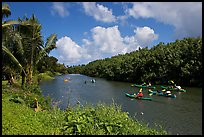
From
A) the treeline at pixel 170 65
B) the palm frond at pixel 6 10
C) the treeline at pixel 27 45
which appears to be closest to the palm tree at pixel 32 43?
the treeline at pixel 27 45

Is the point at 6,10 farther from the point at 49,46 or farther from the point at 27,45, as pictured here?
the point at 49,46

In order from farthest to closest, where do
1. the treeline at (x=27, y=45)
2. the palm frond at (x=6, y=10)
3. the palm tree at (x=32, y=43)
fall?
the palm tree at (x=32, y=43) → the treeline at (x=27, y=45) → the palm frond at (x=6, y=10)

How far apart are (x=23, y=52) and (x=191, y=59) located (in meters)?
26.6

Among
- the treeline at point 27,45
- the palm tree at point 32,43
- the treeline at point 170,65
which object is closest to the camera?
the treeline at point 27,45

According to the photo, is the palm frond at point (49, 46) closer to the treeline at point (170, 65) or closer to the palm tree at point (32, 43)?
the palm tree at point (32, 43)

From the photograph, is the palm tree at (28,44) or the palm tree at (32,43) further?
the palm tree at (32,43)

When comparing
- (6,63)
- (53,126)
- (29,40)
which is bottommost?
(53,126)

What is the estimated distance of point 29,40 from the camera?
53.0 feet

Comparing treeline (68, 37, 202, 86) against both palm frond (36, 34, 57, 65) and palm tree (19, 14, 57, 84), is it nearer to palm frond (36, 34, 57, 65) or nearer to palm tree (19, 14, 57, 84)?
palm frond (36, 34, 57, 65)

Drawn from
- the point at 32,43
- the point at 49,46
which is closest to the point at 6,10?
the point at 32,43

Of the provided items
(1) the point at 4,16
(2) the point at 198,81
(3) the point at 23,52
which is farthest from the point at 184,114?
(2) the point at 198,81

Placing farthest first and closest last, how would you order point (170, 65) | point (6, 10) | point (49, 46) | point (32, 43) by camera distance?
point (170, 65)
point (49, 46)
point (32, 43)
point (6, 10)

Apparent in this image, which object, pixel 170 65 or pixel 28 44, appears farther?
pixel 170 65

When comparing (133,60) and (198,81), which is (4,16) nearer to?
(198,81)
